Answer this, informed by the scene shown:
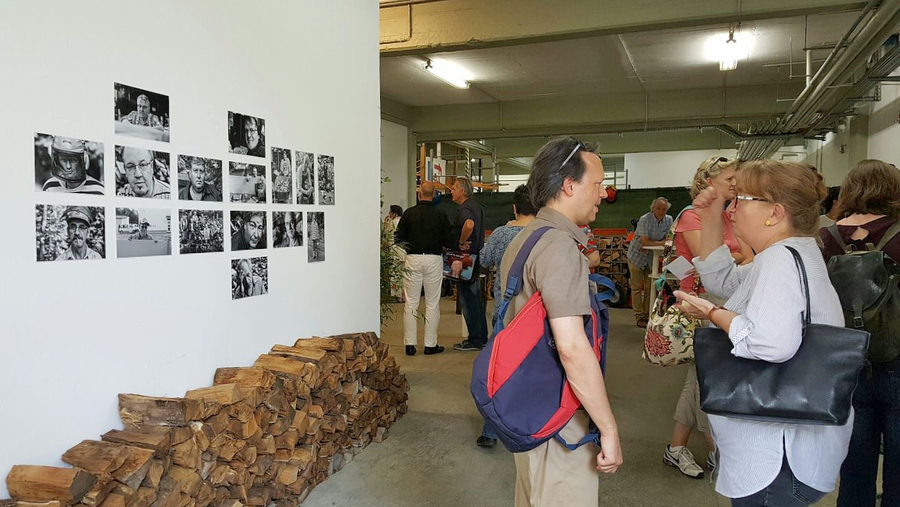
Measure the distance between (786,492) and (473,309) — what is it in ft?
14.6

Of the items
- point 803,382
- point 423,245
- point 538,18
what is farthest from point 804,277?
point 538,18

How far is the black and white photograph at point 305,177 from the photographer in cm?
299

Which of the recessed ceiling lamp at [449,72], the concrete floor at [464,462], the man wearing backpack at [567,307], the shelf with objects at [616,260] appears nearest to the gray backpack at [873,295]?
the man wearing backpack at [567,307]

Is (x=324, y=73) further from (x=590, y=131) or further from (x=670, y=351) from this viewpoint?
(x=590, y=131)

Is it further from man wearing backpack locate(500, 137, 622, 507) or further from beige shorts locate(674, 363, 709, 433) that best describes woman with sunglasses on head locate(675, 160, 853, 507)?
beige shorts locate(674, 363, 709, 433)

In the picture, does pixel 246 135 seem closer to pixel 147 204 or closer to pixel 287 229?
pixel 287 229

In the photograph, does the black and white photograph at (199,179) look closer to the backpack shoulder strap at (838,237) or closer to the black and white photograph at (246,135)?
the black and white photograph at (246,135)

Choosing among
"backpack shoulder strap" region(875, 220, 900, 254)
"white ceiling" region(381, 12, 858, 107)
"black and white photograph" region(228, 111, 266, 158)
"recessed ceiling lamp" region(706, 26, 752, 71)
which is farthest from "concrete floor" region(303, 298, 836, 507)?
"white ceiling" region(381, 12, 858, 107)

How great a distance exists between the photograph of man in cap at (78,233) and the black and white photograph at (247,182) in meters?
0.67

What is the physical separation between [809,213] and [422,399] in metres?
3.20

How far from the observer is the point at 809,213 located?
154 cm

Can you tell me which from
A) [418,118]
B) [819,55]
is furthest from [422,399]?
[418,118]

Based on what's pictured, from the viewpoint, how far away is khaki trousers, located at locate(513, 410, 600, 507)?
59.7 inches

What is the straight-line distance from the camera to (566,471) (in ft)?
5.00
